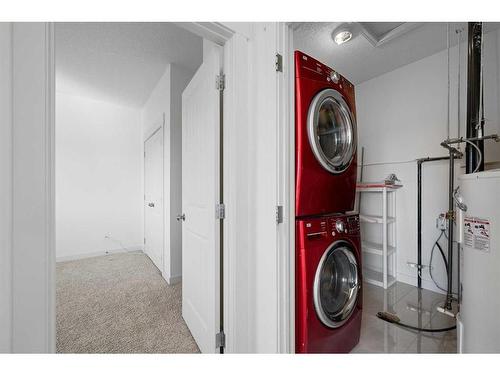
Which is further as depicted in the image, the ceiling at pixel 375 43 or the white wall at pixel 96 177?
the white wall at pixel 96 177

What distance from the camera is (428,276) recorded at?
2.36 meters

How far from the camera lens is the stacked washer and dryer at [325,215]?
46.9 inches

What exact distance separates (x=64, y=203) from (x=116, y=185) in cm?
74

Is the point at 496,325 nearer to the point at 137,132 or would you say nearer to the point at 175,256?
the point at 175,256

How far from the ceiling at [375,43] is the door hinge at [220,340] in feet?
7.44

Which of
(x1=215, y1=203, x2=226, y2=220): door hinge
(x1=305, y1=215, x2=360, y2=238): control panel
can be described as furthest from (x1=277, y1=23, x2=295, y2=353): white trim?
(x1=215, y1=203, x2=226, y2=220): door hinge

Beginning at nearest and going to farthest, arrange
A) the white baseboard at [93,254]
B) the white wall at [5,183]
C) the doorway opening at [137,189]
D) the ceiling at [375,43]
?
the white wall at [5,183], the doorway opening at [137,189], the ceiling at [375,43], the white baseboard at [93,254]

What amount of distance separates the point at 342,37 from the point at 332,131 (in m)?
1.15

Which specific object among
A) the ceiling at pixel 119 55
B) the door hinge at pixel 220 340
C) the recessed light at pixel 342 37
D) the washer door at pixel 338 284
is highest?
the ceiling at pixel 119 55

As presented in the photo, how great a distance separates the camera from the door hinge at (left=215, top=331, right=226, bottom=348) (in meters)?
1.30

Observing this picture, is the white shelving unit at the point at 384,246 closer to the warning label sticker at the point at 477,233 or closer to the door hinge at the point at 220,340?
the warning label sticker at the point at 477,233

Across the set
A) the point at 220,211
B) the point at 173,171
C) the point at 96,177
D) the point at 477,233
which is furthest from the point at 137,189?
the point at 477,233

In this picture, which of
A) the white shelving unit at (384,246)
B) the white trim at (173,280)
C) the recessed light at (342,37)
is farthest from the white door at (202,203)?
the white shelving unit at (384,246)
